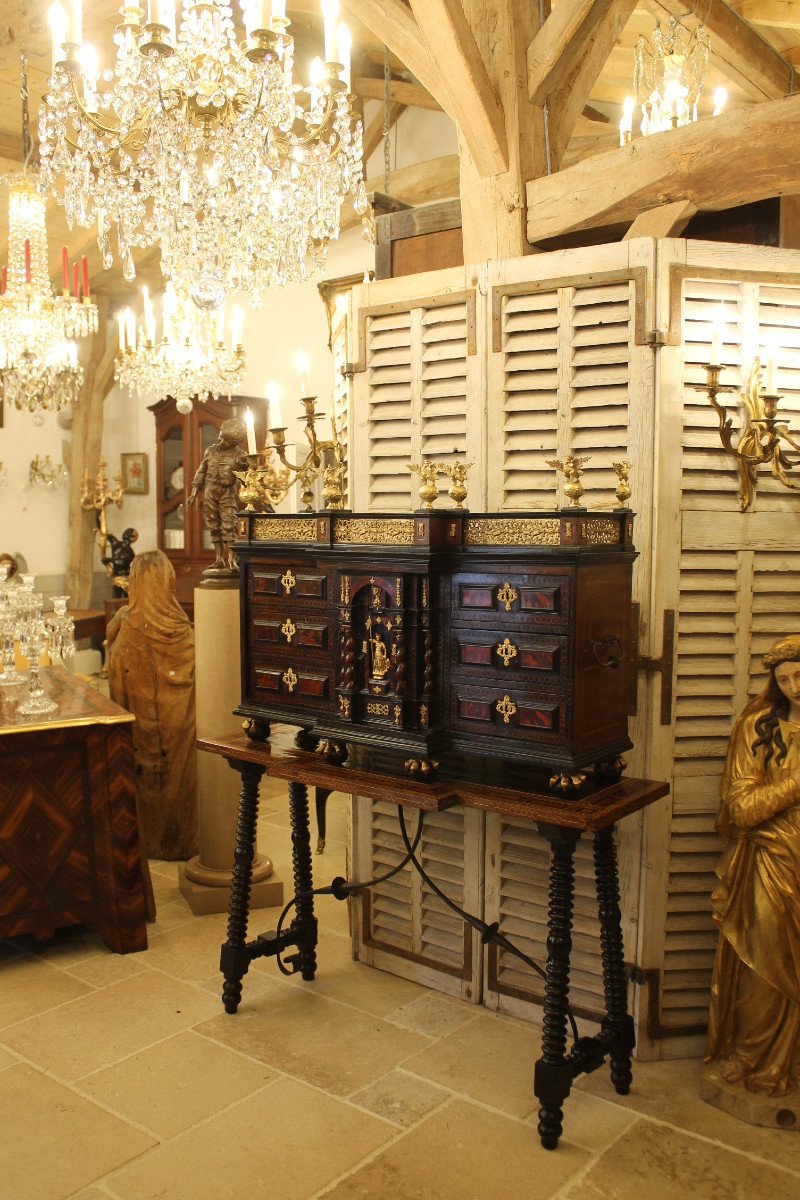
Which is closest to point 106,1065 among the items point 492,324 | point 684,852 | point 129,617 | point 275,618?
point 275,618

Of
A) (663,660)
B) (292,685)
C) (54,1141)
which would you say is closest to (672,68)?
(663,660)

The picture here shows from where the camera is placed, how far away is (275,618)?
9.73ft

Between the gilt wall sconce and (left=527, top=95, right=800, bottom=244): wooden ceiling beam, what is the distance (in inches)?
17.2

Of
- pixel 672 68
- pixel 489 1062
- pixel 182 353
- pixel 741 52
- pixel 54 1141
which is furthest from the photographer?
pixel 182 353

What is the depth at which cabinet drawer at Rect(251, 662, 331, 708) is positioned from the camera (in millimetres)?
2844

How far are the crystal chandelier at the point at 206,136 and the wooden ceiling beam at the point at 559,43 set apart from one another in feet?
2.00

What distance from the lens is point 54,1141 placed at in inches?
97.0

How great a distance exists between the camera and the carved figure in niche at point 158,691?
449 cm

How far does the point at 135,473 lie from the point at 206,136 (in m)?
7.00

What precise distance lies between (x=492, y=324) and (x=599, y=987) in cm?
202

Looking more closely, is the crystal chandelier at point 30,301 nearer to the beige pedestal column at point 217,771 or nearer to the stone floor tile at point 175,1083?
the beige pedestal column at point 217,771

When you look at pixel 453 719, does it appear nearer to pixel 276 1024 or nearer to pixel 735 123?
pixel 276 1024

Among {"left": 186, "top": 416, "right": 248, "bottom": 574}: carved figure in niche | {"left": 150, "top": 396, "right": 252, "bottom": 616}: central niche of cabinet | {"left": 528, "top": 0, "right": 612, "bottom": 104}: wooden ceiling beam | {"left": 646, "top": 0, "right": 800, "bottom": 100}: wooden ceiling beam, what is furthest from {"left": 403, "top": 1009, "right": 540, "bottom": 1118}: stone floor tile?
{"left": 150, "top": 396, "right": 252, "bottom": 616}: central niche of cabinet

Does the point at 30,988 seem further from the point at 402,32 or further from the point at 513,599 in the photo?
the point at 402,32
